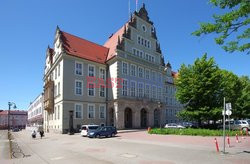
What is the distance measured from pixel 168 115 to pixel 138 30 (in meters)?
29.1

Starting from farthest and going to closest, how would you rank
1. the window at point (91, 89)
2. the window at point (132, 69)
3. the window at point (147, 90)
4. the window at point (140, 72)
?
the window at point (147, 90) < the window at point (140, 72) < the window at point (132, 69) < the window at point (91, 89)

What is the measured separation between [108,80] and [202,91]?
62.4 ft

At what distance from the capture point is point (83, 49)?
46812mm

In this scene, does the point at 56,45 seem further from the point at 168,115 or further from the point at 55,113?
the point at 168,115

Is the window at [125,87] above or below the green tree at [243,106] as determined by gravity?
above

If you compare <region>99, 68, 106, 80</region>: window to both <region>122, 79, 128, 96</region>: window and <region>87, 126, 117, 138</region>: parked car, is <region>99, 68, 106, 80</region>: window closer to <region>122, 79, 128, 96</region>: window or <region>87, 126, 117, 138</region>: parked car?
<region>122, 79, 128, 96</region>: window

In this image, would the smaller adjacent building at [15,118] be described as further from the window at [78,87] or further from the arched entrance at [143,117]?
the window at [78,87]

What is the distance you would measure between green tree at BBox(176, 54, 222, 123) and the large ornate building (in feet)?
28.2

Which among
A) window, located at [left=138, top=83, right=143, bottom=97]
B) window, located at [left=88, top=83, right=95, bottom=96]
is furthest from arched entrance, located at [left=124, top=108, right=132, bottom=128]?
window, located at [left=88, top=83, right=95, bottom=96]

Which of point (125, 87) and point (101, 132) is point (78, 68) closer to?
point (125, 87)

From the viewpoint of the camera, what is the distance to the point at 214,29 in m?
9.06

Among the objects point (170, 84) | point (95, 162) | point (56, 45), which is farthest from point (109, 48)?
point (95, 162)

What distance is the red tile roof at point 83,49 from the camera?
44.0 metres

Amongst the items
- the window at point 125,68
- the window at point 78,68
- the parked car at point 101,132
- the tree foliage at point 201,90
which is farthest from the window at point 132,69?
the parked car at point 101,132
